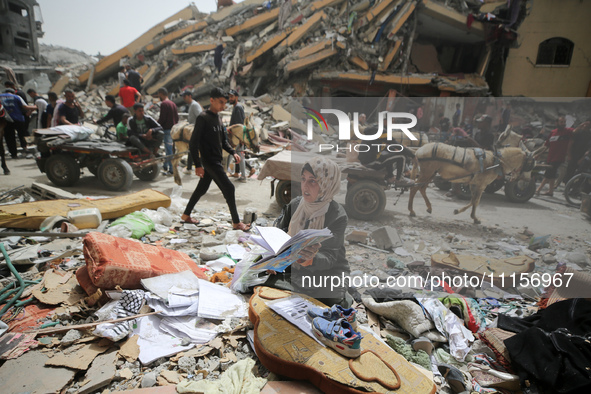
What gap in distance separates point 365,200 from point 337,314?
0.91m

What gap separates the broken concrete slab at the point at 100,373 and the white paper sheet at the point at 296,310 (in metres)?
1.08

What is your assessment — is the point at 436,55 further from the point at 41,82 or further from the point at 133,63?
the point at 41,82

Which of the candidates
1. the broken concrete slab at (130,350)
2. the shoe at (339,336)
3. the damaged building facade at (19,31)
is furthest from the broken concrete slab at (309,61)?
the damaged building facade at (19,31)

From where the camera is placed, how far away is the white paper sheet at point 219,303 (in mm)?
2449

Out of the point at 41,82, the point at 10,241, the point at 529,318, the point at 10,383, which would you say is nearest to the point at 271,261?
the point at 10,383

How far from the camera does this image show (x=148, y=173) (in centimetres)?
712

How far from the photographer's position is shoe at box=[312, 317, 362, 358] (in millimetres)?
1892

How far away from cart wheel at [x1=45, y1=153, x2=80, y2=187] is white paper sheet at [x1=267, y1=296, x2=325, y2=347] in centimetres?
591

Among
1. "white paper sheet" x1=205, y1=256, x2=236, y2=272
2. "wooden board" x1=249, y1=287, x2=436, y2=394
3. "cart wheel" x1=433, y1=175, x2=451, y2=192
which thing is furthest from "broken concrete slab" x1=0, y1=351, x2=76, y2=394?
"cart wheel" x1=433, y1=175, x2=451, y2=192

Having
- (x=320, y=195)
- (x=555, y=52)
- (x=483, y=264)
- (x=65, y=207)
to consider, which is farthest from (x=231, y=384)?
(x=555, y=52)

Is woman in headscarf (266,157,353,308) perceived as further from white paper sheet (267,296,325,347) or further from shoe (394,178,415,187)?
shoe (394,178,415,187)

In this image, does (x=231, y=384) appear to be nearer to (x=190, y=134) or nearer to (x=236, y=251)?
(x=236, y=251)

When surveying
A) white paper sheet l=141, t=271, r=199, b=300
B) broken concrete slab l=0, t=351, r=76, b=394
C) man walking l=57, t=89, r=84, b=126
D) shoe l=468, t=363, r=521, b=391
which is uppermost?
man walking l=57, t=89, r=84, b=126

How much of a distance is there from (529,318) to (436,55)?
15.9 metres
